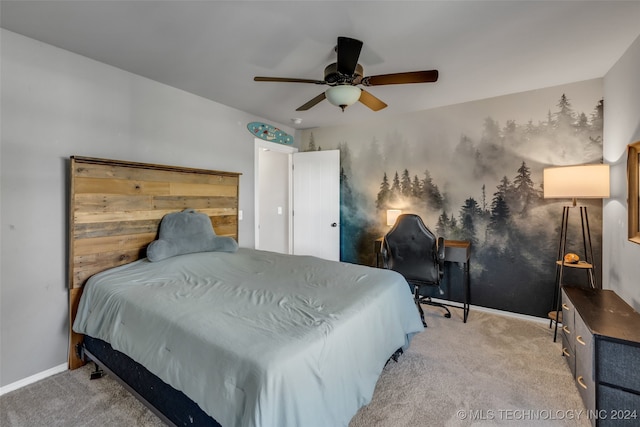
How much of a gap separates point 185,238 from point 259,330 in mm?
1720

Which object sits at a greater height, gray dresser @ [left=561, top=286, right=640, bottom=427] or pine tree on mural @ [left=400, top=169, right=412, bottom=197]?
pine tree on mural @ [left=400, top=169, right=412, bottom=197]

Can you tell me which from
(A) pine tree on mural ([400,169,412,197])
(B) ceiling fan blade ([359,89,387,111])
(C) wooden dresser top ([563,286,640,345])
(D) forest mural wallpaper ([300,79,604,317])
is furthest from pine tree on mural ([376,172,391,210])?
(C) wooden dresser top ([563,286,640,345])

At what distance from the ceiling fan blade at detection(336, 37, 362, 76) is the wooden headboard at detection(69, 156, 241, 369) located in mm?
1839

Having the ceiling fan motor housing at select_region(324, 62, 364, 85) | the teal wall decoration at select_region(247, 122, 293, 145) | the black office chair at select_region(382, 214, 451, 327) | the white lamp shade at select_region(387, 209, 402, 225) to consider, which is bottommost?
the black office chair at select_region(382, 214, 451, 327)

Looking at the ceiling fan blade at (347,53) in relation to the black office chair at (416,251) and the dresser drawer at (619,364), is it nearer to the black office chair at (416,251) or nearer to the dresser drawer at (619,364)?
the black office chair at (416,251)

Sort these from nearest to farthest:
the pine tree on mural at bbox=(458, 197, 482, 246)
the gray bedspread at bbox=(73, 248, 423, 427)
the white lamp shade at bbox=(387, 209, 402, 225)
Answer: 1. the gray bedspread at bbox=(73, 248, 423, 427)
2. the pine tree on mural at bbox=(458, 197, 482, 246)
3. the white lamp shade at bbox=(387, 209, 402, 225)

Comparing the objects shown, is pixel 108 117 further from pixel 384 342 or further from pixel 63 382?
pixel 384 342

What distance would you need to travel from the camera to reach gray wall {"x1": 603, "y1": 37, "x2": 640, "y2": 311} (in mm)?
2104

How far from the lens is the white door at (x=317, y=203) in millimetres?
4195

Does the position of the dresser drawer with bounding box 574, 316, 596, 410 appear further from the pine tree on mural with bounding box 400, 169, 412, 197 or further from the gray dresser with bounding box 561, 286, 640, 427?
the pine tree on mural with bounding box 400, 169, 412, 197

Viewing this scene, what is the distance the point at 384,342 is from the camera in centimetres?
178

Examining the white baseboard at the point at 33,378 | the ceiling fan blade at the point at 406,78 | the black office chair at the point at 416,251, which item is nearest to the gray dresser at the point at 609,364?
the black office chair at the point at 416,251

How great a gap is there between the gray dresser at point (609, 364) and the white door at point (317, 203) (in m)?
2.80

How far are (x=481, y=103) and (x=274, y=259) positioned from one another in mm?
2850
